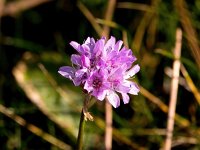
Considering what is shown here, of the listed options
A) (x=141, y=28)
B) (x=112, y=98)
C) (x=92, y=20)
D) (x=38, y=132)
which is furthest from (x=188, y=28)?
(x=112, y=98)

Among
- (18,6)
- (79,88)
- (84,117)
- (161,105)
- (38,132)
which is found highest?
(18,6)

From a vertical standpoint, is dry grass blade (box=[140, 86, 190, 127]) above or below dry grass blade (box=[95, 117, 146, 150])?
above

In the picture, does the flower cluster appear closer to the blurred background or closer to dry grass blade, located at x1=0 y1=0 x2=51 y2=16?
the blurred background

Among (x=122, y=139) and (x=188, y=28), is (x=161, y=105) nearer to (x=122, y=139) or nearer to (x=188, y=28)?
(x=122, y=139)

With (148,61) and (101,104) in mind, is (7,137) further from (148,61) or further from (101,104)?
(148,61)

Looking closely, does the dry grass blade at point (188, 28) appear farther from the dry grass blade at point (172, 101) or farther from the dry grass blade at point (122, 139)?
the dry grass blade at point (122, 139)

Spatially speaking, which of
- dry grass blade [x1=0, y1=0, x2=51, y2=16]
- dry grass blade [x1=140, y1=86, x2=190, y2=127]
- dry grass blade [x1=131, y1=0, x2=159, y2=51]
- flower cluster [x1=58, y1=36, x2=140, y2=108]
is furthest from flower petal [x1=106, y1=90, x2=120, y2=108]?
dry grass blade [x1=0, y1=0, x2=51, y2=16]

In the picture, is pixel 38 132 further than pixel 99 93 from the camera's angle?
Yes
